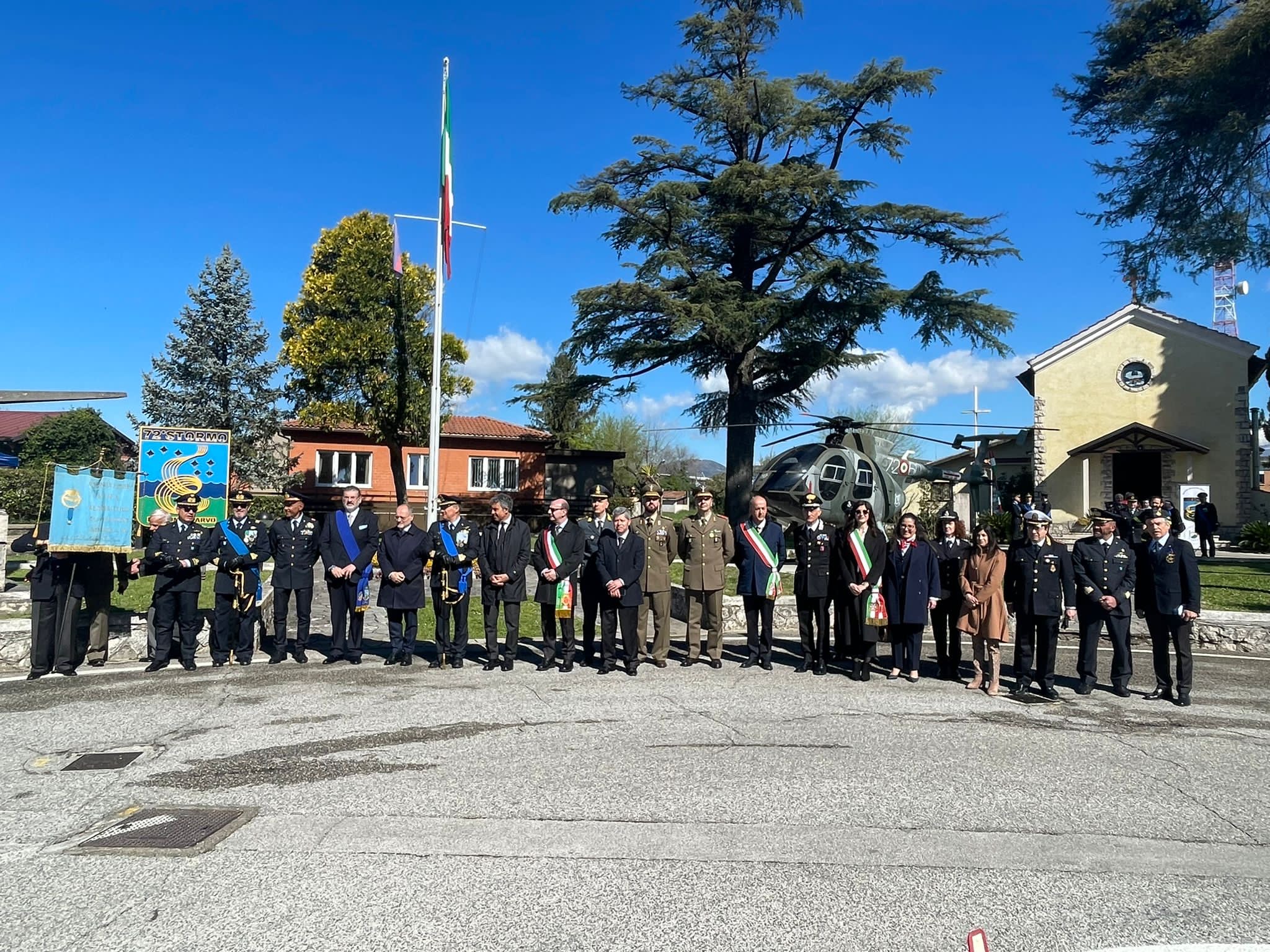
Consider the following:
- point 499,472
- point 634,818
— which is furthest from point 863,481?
point 499,472

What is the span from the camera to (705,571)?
1038 centimetres

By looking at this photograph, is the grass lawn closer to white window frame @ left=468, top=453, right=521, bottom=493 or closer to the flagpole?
the flagpole

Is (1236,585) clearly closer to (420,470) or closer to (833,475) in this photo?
(833,475)

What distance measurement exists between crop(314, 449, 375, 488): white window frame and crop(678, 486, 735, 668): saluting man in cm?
2651

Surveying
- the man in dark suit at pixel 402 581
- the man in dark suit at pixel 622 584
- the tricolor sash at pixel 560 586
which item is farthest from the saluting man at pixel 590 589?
the man in dark suit at pixel 402 581

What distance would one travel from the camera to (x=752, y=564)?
1025 centimetres

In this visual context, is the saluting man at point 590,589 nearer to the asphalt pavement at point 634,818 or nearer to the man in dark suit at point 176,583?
the asphalt pavement at point 634,818

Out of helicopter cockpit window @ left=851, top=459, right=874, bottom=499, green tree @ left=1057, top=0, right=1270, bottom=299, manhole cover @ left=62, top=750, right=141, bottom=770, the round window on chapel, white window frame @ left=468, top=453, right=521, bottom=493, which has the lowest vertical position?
manhole cover @ left=62, top=750, right=141, bottom=770

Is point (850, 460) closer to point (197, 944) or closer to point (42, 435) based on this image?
point (197, 944)

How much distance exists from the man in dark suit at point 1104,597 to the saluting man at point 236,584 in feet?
28.9

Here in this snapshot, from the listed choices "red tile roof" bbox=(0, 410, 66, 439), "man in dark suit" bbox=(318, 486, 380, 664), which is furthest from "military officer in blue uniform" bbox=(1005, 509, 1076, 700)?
"red tile roof" bbox=(0, 410, 66, 439)

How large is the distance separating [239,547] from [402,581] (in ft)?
5.96

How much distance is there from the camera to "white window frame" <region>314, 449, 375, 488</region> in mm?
34594

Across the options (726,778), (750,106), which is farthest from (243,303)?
(726,778)
